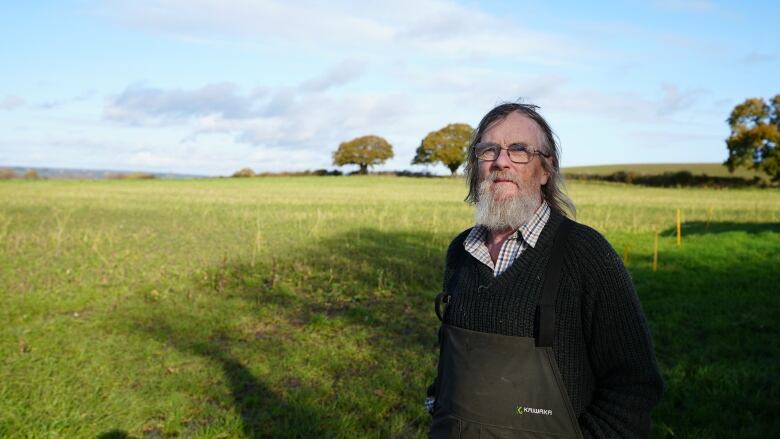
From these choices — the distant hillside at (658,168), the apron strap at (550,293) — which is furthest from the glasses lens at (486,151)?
the distant hillside at (658,168)

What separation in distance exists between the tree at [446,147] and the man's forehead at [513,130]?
8767 centimetres

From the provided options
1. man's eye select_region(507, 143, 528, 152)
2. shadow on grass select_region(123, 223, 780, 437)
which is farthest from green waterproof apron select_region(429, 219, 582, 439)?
shadow on grass select_region(123, 223, 780, 437)

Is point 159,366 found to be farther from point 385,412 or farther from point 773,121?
point 773,121

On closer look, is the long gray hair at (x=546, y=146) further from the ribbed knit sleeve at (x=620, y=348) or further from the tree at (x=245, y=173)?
the tree at (x=245, y=173)

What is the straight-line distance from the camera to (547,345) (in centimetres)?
238

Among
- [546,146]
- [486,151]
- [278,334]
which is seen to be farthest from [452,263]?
[278,334]

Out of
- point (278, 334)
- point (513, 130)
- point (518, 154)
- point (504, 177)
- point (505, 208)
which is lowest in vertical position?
point (278, 334)

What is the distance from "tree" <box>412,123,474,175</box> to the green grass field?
74.6 m

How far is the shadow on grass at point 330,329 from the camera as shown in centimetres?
588

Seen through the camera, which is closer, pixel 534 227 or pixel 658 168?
pixel 534 227

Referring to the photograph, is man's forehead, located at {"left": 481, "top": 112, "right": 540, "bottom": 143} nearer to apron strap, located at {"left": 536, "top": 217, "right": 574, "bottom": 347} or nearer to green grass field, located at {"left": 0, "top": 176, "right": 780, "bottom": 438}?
apron strap, located at {"left": 536, "top": 217, "right": 574, "bottom": 347}

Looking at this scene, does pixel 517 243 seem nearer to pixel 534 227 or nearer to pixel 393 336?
pixel 534 227

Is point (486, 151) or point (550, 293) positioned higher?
point (486, 151)

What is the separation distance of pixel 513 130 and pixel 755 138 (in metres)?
64.5
